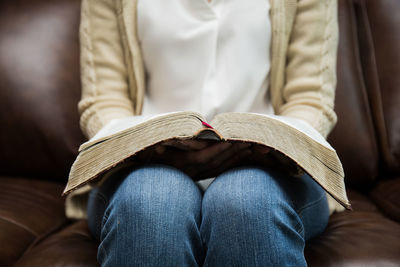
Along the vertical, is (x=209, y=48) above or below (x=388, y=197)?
above

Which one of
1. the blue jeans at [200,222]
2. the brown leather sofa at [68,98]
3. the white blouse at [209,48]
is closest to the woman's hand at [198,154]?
the blue jeans at [200,222]

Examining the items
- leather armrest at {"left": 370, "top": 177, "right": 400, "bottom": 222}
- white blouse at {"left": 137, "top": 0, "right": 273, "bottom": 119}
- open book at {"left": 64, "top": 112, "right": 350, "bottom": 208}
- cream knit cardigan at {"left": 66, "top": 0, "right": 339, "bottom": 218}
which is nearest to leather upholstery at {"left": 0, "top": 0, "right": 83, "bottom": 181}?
cream knit cardigan at {"left": 66, "top": 0, "right": 339, "bottom": 218}

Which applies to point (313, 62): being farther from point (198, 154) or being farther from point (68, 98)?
point (68, 98)

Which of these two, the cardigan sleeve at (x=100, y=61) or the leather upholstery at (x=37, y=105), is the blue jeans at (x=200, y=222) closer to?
the cardigan sleeve at (x=100, y=61)

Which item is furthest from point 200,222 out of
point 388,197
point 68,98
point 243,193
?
point 68,98

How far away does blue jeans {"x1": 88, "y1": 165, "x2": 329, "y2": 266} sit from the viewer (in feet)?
1.67

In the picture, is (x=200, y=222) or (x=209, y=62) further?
(x=209, y=62)

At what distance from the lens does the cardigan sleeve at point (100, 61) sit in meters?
0.83

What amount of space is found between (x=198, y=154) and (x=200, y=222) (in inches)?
4.0

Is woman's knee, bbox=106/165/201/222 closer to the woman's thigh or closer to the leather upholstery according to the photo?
the woman's thigh

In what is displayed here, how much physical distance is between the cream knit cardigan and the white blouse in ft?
0.10

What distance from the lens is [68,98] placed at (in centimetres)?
106

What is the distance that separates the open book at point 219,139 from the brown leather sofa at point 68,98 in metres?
0.40

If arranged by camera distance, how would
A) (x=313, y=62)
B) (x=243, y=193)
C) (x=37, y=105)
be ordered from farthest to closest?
(x=37, y=105), (x=313, y=62), (x=243, y=193)
